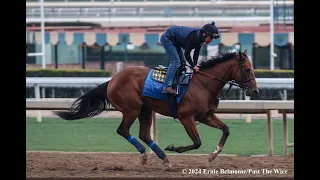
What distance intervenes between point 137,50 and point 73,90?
850 centimetres

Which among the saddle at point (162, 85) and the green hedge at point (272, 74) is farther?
the green hedge at point (272, 74)

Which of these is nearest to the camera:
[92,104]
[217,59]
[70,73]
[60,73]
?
[217,59]

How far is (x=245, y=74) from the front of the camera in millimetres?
8820

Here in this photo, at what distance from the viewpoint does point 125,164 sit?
9.27 metres

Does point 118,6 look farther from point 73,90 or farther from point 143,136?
point 143,136

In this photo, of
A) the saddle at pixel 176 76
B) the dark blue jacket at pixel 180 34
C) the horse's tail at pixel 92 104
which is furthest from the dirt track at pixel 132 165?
the dark blue jacket at pixel 180 34

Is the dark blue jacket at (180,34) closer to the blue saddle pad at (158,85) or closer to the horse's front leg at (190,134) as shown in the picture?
the blue saddle pad at (158,85)

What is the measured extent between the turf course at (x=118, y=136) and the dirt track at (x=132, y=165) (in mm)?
921

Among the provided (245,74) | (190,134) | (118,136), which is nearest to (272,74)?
(118,136)

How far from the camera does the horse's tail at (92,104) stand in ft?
31.0

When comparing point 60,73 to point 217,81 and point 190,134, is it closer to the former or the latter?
point 217,81

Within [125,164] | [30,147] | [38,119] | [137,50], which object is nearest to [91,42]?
[137,50]

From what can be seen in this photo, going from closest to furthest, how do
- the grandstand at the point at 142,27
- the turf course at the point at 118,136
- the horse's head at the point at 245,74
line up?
the horse's head at the point at 245,74 → the turf course at the point at 118,136 → the grandstand at the point at 142,27

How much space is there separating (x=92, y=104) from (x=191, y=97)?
1.26m
